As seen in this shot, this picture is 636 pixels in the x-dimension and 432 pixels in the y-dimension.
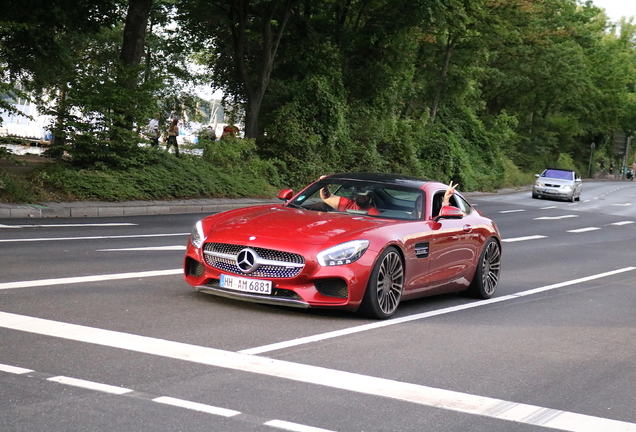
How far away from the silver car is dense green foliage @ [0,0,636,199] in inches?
116

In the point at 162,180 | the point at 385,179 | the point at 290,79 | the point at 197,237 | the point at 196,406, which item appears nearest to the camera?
the point at 196,406

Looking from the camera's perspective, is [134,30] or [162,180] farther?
[162,180]

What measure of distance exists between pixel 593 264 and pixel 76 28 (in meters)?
17.2

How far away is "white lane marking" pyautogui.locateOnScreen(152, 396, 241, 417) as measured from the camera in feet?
17.3

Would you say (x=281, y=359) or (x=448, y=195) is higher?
(x=448, y=195)

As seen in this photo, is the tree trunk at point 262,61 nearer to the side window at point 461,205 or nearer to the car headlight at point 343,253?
the side window at point 461,205

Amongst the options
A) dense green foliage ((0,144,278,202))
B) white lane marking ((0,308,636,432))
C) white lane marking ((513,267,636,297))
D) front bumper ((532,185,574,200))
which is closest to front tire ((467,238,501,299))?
white lane marking ((513,267,636,297))

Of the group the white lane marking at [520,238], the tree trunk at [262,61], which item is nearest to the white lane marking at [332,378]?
the white lane marking at [520,238]

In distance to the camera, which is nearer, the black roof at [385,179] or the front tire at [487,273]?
the black roof at [385,179]

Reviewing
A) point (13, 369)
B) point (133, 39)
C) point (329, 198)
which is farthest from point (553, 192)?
point (13, 369)

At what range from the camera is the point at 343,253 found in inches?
338

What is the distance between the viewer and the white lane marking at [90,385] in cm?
550

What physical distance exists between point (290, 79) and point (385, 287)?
1039 inches

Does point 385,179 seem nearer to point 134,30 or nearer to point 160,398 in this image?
Answer: point 160,398
